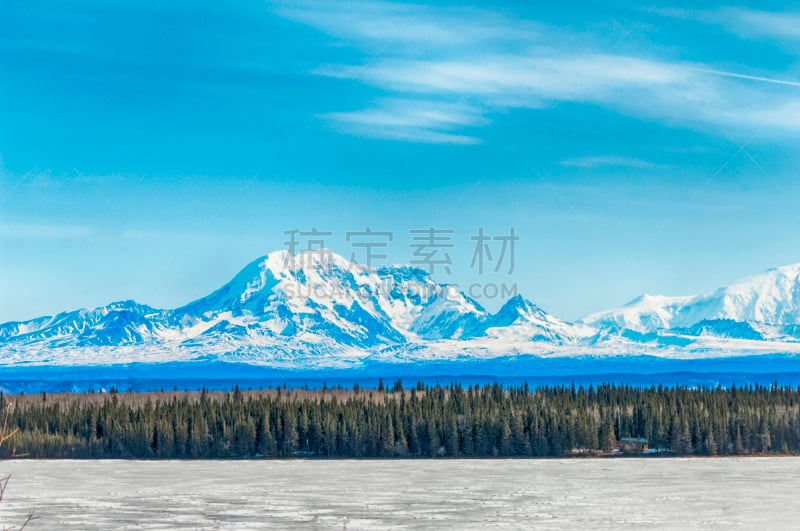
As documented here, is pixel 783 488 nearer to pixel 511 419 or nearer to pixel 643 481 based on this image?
pixel 643 481

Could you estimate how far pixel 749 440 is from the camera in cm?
17912

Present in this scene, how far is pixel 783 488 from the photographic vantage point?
4700 inches

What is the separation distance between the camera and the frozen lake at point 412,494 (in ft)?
315

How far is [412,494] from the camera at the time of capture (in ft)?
385

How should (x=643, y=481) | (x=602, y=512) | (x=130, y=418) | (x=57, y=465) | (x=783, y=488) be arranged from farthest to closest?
1. (x=130, y=418)
2. (x=57, y=465)
3. (x=643, y=481)
4. (x=783, y=488)
5. (x=602, y=512)

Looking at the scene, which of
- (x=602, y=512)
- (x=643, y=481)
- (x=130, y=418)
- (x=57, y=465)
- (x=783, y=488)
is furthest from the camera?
(x=130, y=418)

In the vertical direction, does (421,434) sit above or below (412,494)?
above

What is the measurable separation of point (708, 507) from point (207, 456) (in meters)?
94.8

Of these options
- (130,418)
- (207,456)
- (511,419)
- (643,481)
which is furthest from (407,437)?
(643,481)

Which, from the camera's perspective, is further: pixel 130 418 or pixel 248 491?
pixel 130 418

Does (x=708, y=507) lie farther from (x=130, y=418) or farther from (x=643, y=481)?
(x=130, y=418)

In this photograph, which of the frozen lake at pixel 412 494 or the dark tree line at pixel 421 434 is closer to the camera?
the frozen lake at pixel 412 494

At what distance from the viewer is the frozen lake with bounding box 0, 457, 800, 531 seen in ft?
315

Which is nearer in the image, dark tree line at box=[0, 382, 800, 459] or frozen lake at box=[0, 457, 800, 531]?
frozen lake at box=[0, 457, 800, 531]
